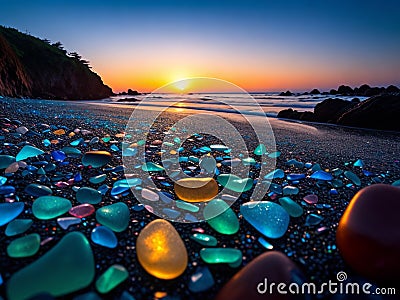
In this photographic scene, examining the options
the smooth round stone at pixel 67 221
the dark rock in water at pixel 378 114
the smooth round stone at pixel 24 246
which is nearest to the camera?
the smooth round stone at pixel 24 246

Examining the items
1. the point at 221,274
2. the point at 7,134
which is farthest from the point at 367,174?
the point at 7,134

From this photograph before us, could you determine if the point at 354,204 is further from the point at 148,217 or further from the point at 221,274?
the point at 148,217

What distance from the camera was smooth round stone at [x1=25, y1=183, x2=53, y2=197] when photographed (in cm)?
90

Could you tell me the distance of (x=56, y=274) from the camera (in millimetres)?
553

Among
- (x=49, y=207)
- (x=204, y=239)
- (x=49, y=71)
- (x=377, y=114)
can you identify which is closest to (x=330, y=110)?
(x=377, y=114)

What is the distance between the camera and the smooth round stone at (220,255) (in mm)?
651

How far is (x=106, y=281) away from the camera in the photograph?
569 millimetres

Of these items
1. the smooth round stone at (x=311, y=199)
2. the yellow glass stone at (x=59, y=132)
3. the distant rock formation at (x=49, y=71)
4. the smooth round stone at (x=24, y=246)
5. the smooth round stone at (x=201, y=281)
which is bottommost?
the smooth round stone at (x=201, y=281)

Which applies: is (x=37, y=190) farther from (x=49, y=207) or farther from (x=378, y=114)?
(x=378, y=114)

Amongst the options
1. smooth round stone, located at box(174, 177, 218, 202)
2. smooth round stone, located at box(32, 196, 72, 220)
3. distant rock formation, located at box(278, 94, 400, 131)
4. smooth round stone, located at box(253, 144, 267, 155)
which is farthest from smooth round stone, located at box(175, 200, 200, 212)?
distant rock formation, located at box(278, 94, 400, 131)

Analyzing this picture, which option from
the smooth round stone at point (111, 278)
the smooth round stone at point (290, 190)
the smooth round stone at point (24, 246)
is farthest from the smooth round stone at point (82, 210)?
the smooth round stone at point (290, 190)

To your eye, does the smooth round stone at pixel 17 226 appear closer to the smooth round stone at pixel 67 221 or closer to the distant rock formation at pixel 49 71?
the smooth round stone at pixel 67 221

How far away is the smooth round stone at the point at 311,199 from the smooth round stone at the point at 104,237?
730mm

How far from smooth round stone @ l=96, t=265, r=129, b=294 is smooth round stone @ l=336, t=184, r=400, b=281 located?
0.57 metres
